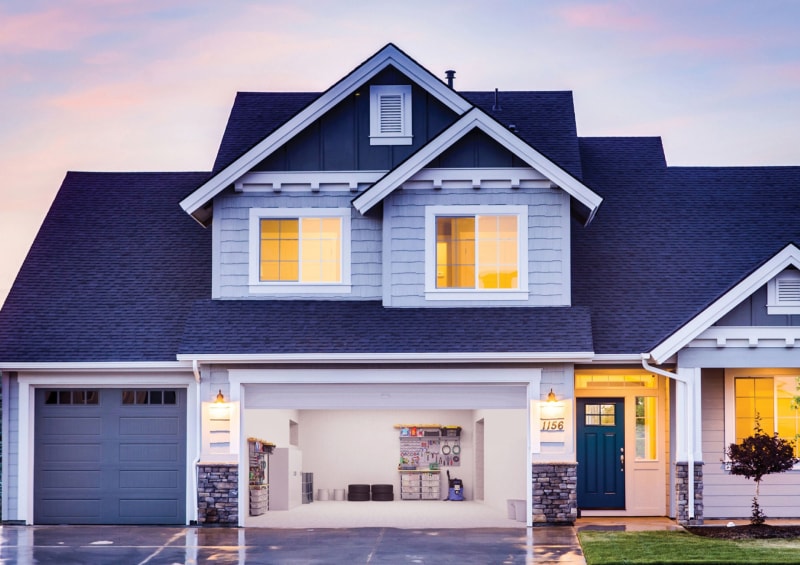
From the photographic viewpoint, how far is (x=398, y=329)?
64.7 ft

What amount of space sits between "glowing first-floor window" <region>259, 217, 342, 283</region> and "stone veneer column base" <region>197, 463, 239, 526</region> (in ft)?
10.8

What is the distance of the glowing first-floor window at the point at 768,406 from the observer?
20.6 meters

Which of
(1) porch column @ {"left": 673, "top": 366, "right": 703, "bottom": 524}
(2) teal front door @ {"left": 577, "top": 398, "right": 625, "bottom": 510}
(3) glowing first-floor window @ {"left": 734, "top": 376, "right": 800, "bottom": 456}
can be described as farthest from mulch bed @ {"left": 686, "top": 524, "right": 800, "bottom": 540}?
(2) teal front door @ {"left": 577, "top": 398, "right": 625, "bottom": 510}

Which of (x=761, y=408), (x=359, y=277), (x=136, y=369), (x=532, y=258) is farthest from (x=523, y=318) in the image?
(x=136, y=369)

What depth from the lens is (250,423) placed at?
2244 centimetres

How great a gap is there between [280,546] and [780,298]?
28.2 feet

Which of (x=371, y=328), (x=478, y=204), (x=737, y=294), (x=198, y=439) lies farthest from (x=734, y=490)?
(x=198, y=439)

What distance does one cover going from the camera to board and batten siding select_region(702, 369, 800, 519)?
20.5 metres

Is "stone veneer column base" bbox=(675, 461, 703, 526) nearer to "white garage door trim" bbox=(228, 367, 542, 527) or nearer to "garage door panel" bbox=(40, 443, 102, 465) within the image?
"white garage door trim" bbox=(228, 367, 542, 527)

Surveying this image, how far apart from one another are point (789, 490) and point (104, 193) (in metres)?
14.0

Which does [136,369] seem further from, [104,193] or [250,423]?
[104,193]

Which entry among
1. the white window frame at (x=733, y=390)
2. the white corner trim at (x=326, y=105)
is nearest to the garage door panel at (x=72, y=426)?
the white corner trim at (x=326, y=105)

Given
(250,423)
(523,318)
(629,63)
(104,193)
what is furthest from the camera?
(629,63)

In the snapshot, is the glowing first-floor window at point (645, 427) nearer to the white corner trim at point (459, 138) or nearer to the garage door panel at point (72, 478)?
the white corner trim at point (459, 138)
